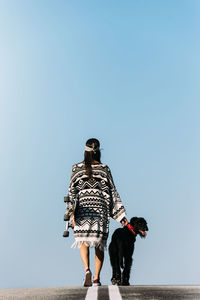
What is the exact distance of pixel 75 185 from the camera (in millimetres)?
8820

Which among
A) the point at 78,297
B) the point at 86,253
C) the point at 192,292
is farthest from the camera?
the point at 86,253

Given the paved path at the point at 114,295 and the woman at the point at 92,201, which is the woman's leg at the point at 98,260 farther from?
the paved path at the point at 114,295

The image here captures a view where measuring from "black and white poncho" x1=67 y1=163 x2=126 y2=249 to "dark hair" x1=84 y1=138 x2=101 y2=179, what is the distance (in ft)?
0.26

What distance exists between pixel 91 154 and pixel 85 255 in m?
1.60

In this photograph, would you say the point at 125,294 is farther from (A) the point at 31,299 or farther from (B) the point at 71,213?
(B) the point at 71,213

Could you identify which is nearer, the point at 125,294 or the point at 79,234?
the point at 125,294

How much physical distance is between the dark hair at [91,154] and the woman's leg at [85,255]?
1.12 m

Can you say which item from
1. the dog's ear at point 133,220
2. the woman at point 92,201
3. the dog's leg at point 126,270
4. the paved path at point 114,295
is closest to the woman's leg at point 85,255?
the woman at point 92,201

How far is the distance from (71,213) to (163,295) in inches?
110

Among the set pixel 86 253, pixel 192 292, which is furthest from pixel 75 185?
pixel 192 292

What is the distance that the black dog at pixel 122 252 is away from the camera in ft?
29.3

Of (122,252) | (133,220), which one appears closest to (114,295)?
(122,252)

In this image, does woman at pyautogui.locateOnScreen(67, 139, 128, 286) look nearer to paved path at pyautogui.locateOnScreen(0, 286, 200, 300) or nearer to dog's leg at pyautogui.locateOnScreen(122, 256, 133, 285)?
dog's leg at pyautogui.locateOnScreen(122, 256, 133, 285)

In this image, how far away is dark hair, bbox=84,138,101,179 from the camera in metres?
8.59
